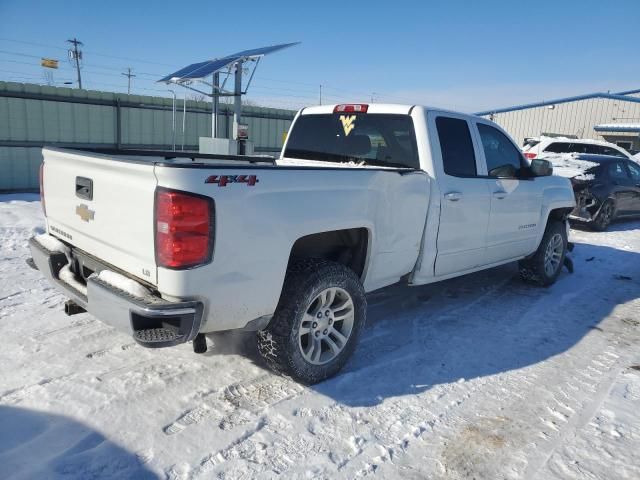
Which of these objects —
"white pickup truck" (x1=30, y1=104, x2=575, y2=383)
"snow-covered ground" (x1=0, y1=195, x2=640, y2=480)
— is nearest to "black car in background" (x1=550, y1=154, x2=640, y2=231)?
"white pickup truck" (x1=30, y1=104, x2=575, y2=383)

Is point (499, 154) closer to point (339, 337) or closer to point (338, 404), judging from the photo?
point (339, 337)

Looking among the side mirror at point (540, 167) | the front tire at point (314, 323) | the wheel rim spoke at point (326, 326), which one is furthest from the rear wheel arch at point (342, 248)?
the side mirror at point (540, 167)

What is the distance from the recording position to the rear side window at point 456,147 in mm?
4355

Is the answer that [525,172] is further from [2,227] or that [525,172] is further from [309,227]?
[2,227]

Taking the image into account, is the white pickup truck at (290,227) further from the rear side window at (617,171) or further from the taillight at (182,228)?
the rear side window at (617,171)

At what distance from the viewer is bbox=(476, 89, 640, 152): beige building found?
2775cm

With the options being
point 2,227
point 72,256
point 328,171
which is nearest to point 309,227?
point 328,171

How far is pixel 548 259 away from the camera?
6.09 meters

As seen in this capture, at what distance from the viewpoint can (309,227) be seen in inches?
123

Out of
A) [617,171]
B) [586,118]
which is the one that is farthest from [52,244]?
[586,118]

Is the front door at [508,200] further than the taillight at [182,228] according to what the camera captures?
Yes

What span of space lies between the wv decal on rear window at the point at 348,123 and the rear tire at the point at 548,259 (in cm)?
285

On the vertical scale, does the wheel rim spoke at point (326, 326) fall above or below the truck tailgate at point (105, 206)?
below

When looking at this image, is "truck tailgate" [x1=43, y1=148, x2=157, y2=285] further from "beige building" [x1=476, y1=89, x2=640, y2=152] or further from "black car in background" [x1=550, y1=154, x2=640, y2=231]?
"beige building" [x1=476, y1=89, x2=640, y2=152]
